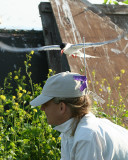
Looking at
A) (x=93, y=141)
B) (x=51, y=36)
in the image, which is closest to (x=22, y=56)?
(x=51, y=36)

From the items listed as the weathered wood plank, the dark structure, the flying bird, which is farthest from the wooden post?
the weathered wood plank

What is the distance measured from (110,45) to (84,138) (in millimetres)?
4007

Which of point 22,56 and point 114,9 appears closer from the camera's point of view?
point 22,56

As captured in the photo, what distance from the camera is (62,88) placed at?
5.32ft

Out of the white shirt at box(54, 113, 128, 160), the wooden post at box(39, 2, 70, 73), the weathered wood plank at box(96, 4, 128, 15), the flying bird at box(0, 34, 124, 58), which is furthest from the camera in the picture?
the weathered wood plank at box(96, 4, 128, 15)

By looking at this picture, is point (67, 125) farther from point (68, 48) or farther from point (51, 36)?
point (51, 36)

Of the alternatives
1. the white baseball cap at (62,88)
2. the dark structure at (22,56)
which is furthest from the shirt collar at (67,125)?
the dark structure at (22,56)

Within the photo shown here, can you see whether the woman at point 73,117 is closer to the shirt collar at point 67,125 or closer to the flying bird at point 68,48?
the shirt collar at point 67,125

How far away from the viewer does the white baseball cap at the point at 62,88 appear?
162 cm

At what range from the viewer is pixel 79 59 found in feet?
15.8

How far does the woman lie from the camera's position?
1514 mm

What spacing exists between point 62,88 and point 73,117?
167mm

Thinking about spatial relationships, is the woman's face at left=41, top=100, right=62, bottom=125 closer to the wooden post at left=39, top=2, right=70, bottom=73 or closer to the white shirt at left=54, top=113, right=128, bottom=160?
the white shirt at left=54, top=113, right=128, bottom=160

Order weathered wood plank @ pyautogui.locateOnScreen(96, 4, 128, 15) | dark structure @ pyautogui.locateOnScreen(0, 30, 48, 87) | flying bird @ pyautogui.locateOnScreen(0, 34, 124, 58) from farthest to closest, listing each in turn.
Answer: weathered wood plank @ pyautogui.locateOnScreen(96, 4, 128, 15), dark structure @ pyautogui.locateOnScreen(0, 30, 48, 87), flying bird @ pyautogui.locateOnScreen(0, 34, 124, 58)
